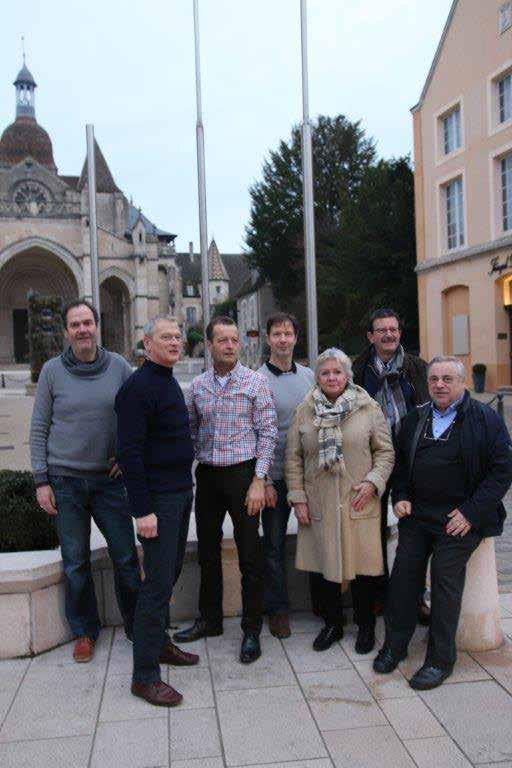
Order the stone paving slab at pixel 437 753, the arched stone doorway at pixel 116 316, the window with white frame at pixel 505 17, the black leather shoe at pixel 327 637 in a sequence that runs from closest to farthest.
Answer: the stone paving slab at pixel 437 753, the black leather shoe at pixel 327 637, the window with white frame at pixel 505 17, the arched stone doorway at pixel 116 316

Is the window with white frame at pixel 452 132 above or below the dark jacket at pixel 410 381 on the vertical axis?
above

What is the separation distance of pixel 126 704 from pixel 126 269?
55122 millimetres

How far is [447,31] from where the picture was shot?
23922mm

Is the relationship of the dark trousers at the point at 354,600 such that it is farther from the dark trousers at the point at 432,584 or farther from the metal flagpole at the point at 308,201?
the metal flagpole at the point at 308,201

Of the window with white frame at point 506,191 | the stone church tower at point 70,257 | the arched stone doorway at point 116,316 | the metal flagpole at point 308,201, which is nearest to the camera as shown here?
the metal flagpole at point 308,201

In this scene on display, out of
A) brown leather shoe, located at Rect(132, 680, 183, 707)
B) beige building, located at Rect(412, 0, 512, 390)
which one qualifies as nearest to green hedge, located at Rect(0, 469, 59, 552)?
brown leather shoe, located at Rect(132, 680, 183, 707)

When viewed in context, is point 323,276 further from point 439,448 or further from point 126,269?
point 439,448

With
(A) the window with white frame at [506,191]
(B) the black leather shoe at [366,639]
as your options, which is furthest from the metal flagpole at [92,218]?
(A) the window with white frame at [506,191]

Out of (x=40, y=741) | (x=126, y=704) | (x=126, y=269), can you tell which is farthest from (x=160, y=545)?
(x=126, y=269)

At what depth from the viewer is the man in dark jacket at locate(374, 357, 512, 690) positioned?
3910 mm

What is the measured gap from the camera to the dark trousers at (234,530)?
4246 millimetres

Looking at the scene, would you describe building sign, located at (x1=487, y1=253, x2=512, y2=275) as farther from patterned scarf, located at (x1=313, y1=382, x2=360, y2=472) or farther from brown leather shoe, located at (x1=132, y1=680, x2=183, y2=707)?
brown leather shoe, located at (x1=132, y1=680, x2=183, y2=707)

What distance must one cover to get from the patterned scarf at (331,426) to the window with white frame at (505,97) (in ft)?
65.9

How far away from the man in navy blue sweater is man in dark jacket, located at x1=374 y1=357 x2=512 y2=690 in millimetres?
1260
